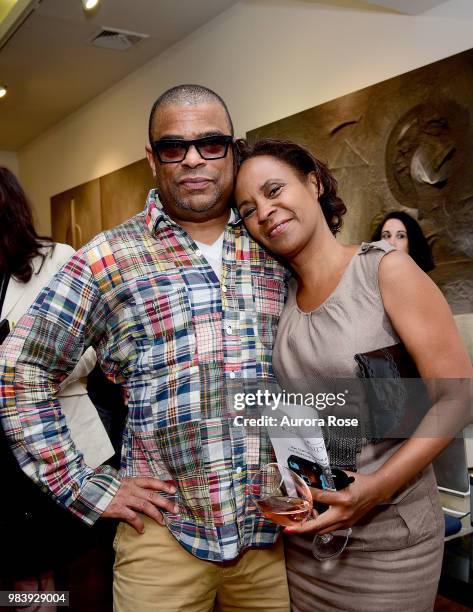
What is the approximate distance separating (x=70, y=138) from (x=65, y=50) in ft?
6.38

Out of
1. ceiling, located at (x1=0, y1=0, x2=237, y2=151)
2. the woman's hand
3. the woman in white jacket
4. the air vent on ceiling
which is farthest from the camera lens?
the air vent on ceiling

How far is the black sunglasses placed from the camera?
1435mm

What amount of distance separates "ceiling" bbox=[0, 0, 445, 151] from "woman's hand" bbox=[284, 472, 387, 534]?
247 centimetres

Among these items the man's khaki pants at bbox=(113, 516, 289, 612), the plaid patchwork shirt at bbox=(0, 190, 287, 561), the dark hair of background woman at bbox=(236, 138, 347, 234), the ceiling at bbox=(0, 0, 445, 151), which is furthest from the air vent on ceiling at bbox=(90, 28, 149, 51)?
the man's khaki pants at bbox=(113, 516, 289, 612)

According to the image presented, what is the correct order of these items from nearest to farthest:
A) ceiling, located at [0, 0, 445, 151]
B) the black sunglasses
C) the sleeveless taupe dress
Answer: the sleeveless taupe dress → the black sunglasses → ceiling, located at [0, 0, 445, 151]

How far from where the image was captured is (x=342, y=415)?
126cm

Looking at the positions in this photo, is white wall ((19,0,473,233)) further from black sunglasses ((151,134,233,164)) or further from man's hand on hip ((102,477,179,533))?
man's hand on hip ((102,477,179,533))

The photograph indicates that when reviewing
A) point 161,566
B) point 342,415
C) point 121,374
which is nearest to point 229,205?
point 121,374

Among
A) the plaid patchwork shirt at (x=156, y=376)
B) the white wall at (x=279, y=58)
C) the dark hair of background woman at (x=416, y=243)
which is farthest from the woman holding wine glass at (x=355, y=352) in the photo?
the white wall at (x=279, y=58)

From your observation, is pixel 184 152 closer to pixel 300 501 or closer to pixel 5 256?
pixel 5 256

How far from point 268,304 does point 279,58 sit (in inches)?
113

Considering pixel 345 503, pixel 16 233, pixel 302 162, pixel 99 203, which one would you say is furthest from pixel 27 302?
pixel 99 203

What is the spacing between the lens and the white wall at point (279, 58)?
301 cm
